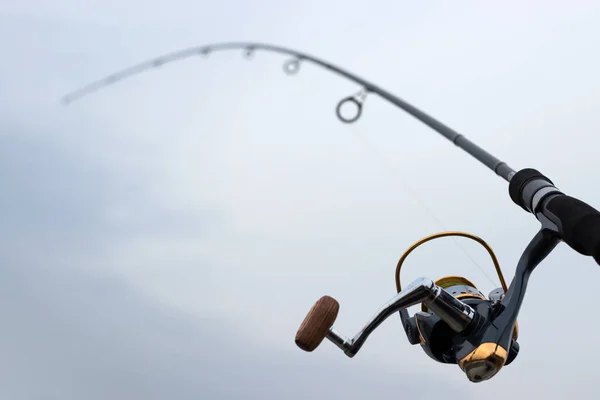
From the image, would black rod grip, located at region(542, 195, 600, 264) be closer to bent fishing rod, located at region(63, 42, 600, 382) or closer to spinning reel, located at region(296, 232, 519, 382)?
bent fishing rod, located at region(63, 42, 600, 382)

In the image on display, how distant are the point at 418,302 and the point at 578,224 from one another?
0.42m

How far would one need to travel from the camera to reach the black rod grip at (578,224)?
5.00 feet

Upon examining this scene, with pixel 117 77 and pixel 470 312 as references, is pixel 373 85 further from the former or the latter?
pixel 117 77

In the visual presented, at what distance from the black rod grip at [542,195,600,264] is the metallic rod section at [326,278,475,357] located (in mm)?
314

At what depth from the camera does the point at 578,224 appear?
1.57 m

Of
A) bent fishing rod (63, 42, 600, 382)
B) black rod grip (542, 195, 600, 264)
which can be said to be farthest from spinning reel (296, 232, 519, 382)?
black rod grip (542, 195, 600, 264)

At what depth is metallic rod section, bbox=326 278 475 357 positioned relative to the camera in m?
1.66

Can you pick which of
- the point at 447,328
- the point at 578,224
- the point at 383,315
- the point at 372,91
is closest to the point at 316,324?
the point at 383,315

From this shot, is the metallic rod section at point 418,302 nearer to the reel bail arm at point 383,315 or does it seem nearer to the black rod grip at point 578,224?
the reel bail arm at point 383,315

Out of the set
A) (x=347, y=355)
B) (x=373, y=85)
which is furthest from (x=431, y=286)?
(x=373, y=85)

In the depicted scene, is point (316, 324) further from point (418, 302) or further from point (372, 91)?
point (372, 91)

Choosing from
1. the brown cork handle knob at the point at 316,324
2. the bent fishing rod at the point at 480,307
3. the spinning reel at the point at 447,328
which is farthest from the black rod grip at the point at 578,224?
the brown cork handle knob at the point at 316,324

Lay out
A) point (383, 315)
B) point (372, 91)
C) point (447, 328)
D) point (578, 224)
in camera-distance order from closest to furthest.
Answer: point (578, 224) < point (383, 315) < point (447, 328) < point (372, 91)

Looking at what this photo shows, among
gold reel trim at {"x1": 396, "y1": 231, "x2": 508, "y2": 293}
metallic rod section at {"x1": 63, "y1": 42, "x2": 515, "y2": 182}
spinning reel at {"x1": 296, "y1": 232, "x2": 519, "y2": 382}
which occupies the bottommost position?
spinning reel at {"x1": 296, "y1": 232, "x2": 519, "y2": 382}
